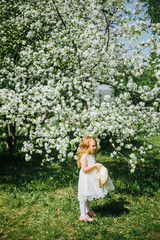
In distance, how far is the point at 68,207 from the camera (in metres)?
5.03

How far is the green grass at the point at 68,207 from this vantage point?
4.12m

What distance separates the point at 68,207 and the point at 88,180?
1204 mm

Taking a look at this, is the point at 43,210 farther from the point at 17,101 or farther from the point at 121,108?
the point at 121,108

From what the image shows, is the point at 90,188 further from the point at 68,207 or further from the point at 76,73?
the point at 76,73

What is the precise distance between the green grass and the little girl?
0.44 m

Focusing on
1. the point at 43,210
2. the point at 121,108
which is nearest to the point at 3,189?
the point at 43,210

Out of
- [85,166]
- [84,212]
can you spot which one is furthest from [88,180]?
[84,212]

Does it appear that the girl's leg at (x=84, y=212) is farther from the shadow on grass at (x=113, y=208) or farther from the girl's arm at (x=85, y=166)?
the girl's arm at (x=85, y=166)

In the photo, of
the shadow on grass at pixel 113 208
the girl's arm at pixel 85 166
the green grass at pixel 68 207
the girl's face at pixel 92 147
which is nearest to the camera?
the green grass at pixel 68 207

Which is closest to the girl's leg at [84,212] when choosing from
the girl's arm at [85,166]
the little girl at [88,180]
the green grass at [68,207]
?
the little girl at [88,180]

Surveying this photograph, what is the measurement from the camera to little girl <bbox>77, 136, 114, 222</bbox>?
4.25 meters

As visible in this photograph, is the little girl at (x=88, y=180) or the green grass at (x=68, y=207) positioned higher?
the little girl at (x=88, y=180)

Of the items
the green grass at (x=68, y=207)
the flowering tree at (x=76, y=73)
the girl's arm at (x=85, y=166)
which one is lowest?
the green grass at (x=68, y=207)

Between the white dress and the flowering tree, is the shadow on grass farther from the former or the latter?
the flowering tree
